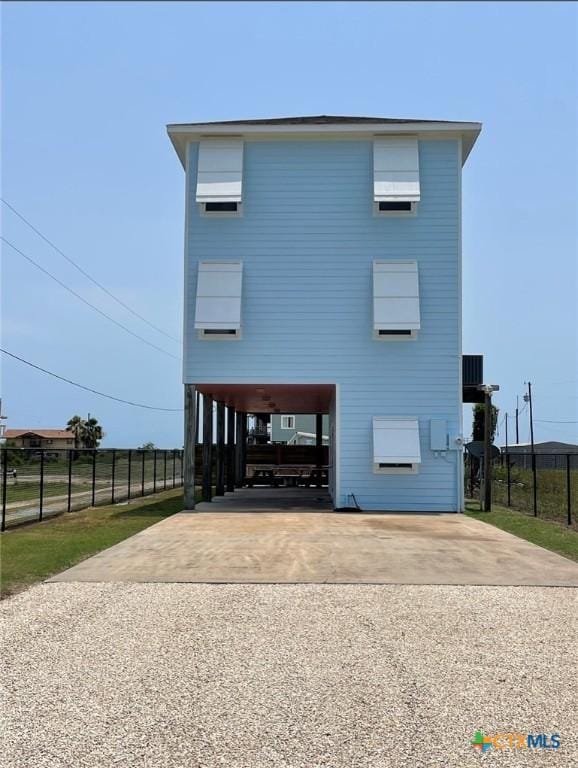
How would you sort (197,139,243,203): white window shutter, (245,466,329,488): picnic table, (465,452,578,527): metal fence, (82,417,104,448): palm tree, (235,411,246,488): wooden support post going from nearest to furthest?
(465,452,578,527): metal fence → (197,139,243,203): white window shutter → (245,466,329,488): picnic table → (235,411,246,488): wooden support post → (82,417,104,448): palm tree

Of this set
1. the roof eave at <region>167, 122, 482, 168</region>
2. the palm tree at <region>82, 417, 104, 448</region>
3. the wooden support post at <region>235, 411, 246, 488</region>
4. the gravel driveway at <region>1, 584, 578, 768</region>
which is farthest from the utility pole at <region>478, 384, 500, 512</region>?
the palm tree at <region>82, 417, 104, 448</region>

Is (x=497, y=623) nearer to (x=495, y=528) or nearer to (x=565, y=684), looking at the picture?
(x=565, y=684)

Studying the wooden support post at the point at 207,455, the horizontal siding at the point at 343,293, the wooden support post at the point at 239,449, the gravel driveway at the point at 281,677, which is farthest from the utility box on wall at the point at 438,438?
the wooden support post at the point at 239,449

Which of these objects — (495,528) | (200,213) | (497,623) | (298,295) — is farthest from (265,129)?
(497,623)

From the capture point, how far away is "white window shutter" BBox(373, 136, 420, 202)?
17.7 meters

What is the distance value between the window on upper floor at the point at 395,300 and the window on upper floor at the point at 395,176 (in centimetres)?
139

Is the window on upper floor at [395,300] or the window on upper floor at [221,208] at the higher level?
the window on upper floor at [221,208]

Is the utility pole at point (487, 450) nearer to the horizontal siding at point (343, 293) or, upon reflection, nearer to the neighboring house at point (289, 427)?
the horizontal siding at point (343, 293)

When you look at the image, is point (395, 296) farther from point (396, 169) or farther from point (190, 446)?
point (190, 446)

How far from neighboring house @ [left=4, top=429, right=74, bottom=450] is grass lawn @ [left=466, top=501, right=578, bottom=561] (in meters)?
68.1

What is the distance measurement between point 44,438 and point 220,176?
68.3 m

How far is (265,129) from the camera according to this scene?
18062 mm

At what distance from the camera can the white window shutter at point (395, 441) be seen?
17109mm

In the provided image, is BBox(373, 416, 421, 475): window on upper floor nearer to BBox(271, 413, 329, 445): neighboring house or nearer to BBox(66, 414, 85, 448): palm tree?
BBox(271, 413, 329, 445): neighboring house
